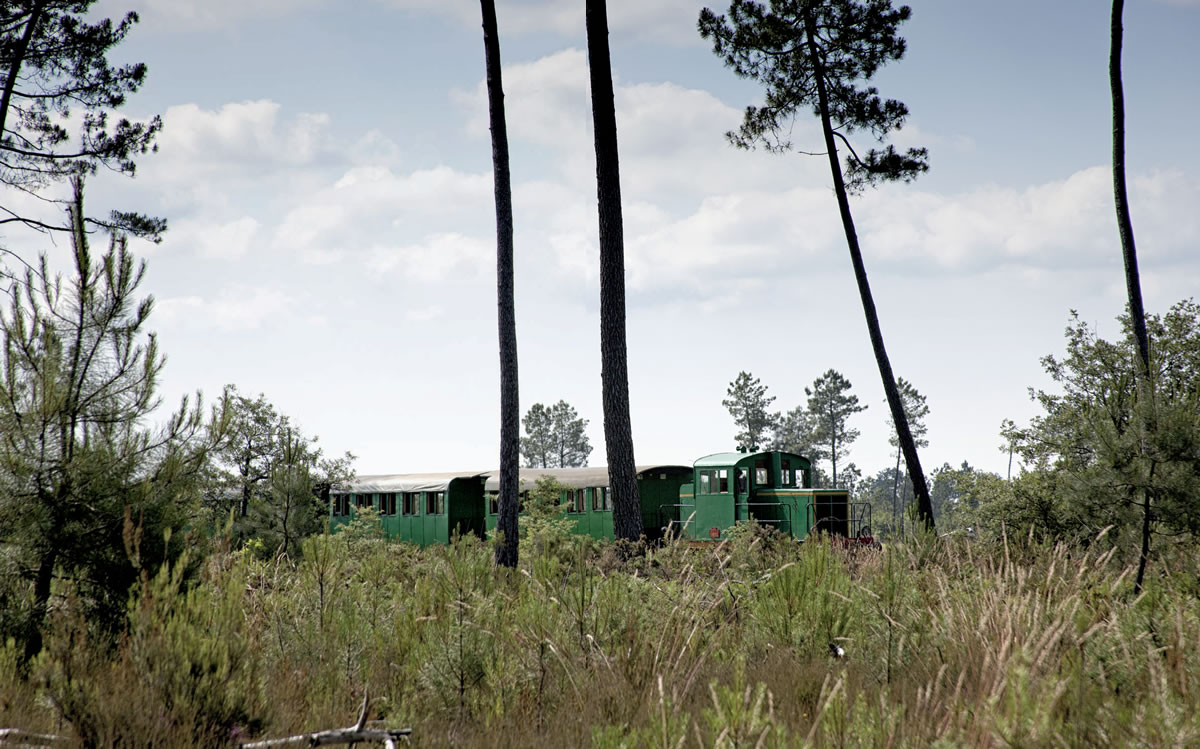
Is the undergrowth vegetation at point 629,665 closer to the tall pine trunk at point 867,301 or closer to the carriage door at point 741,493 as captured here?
the tall pine trunk at point 867,301

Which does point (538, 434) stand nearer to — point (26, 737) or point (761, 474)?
point (761, 474)

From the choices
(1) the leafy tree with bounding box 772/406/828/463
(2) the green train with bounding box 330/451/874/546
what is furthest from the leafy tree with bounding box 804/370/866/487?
(2) the green train with bounding box 330/451/874/546

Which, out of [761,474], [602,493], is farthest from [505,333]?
[602,493]

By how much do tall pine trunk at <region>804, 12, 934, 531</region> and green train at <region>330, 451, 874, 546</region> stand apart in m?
1.69

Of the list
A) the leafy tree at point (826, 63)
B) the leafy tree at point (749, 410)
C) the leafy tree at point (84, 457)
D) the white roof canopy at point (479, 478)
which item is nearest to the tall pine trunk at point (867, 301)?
the leafy tree at point (826, 63)

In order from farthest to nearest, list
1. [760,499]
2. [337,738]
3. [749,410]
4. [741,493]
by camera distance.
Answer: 1. [749,410]
2. [760,499]
3. [741,493]
4. [337,738]

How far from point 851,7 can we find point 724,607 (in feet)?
47.4

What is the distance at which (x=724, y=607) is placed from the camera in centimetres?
630

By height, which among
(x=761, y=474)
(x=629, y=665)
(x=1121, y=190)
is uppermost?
(x=1121, y=190)

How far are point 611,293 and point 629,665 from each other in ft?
27.0

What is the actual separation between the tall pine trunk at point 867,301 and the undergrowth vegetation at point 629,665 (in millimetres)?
8629

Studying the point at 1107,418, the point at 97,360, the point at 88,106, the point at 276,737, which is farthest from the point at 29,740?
the point at 88,106

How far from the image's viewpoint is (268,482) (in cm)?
2416

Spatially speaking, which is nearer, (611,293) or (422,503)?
(611,293)
